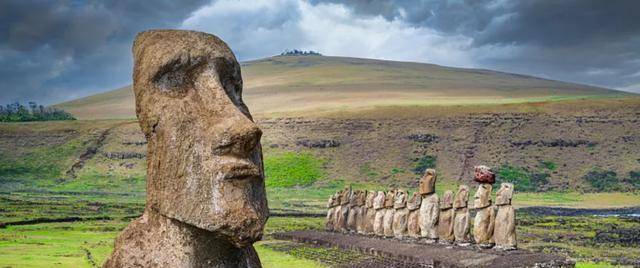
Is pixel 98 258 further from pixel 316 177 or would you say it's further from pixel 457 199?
pixel 316 177

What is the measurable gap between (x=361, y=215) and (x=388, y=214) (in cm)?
318

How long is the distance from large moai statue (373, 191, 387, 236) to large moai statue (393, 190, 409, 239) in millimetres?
1217

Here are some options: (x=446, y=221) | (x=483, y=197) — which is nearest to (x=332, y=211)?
(x=446, y=221)

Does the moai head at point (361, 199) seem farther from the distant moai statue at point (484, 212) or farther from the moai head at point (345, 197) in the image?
the distant moai statue at point (484, 212)

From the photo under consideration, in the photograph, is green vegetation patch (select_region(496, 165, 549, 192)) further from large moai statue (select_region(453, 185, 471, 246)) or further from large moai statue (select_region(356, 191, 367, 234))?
large moai statue (select_region(453, 185, 471, 246))

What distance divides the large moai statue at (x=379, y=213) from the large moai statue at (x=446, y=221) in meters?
4.76

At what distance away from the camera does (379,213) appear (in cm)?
3347

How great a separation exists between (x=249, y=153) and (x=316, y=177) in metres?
73.0

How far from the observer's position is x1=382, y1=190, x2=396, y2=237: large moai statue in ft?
106

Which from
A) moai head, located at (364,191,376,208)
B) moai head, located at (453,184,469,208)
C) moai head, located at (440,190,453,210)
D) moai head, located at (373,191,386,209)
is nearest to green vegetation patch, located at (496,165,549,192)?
moai head, located at (364,191,376,208)

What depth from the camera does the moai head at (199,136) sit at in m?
8.11

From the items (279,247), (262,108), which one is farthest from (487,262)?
(262,108)

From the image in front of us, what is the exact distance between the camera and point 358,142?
296 ft

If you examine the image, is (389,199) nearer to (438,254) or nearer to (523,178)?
(438,254)
